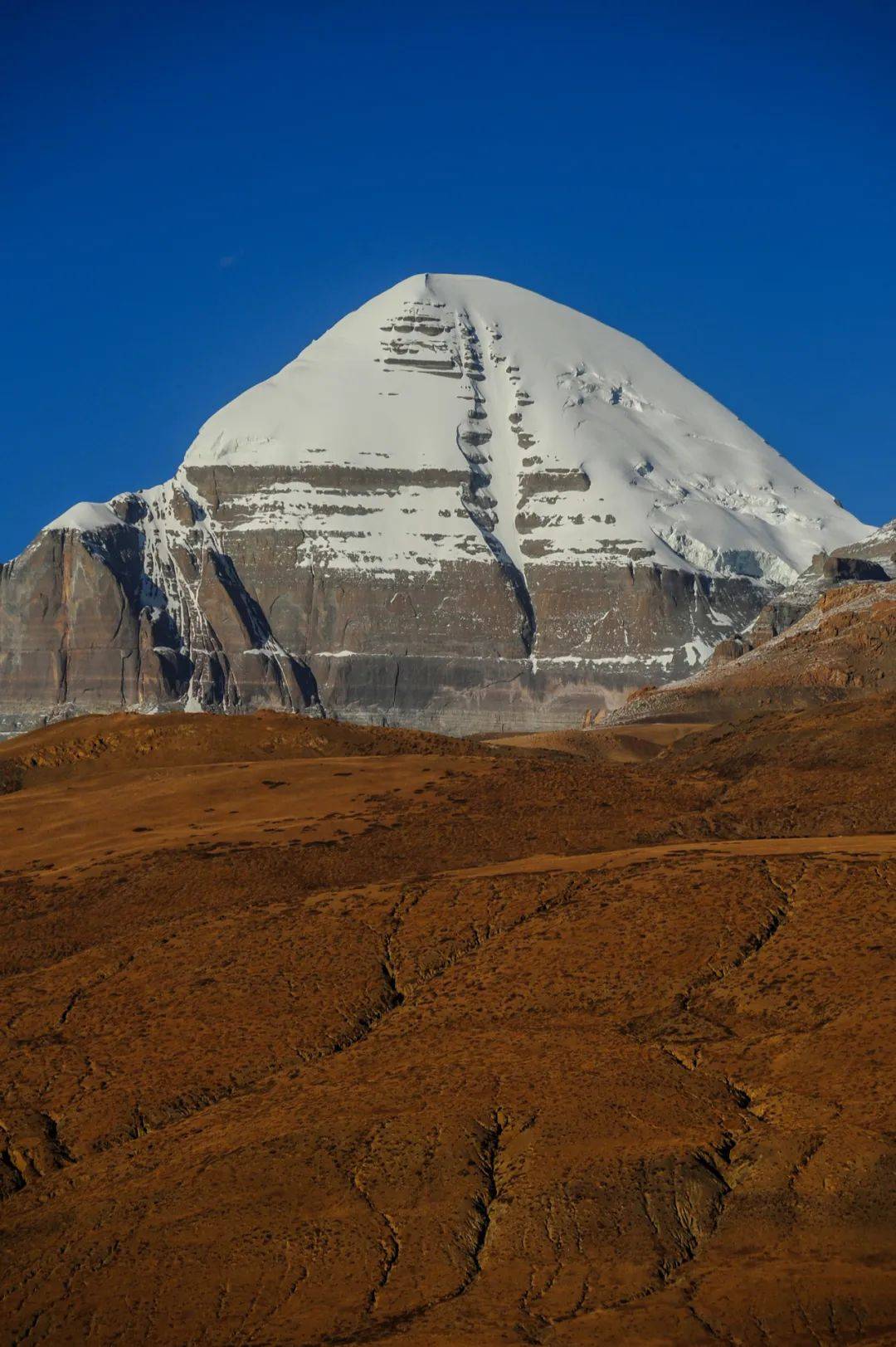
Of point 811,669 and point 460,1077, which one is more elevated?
point 811,669

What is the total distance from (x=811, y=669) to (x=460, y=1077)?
327ft

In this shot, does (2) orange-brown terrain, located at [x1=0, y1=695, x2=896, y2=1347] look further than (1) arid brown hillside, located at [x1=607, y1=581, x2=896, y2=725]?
No

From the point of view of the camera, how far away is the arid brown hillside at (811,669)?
396ft

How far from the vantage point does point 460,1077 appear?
2781 centimetres

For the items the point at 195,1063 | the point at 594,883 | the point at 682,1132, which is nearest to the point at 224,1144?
the point at 195,1063

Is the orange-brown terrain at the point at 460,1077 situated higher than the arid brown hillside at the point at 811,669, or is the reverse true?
the arid brown hillside at the point at 811,669

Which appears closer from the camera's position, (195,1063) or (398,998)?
(195,1063)

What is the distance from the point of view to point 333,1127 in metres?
26.5

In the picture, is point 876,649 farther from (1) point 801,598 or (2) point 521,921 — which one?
(2) point 521,921

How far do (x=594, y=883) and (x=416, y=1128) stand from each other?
39.9ft

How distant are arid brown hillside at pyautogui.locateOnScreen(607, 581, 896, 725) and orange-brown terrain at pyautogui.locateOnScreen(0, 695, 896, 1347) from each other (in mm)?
72595

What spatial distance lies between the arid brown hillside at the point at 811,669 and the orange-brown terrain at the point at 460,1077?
72.6m

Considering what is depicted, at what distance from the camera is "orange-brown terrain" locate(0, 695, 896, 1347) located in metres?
22.4

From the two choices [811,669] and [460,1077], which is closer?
[460,1077]
